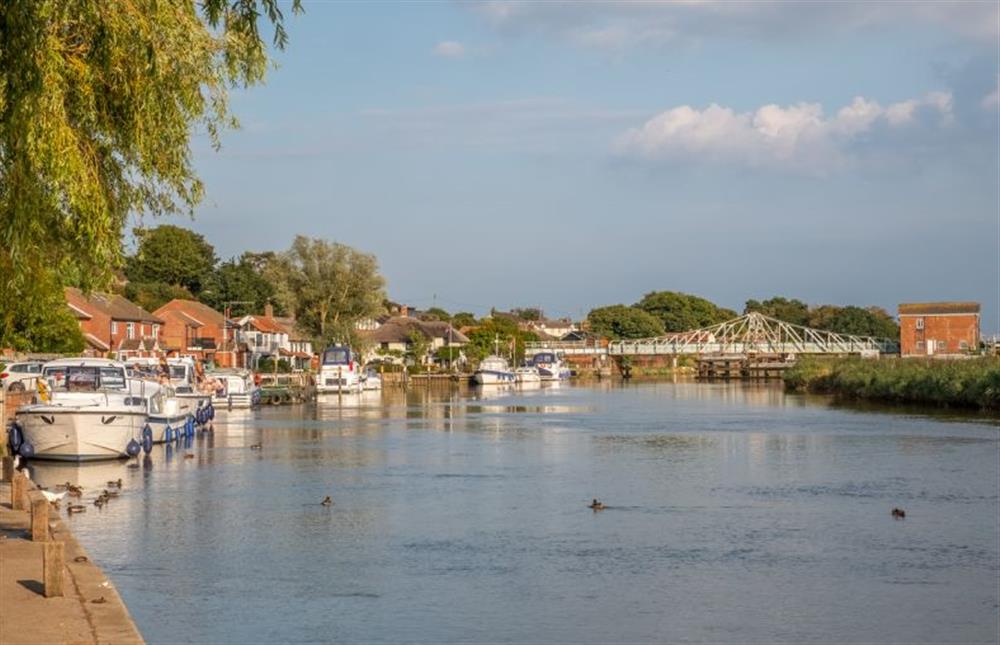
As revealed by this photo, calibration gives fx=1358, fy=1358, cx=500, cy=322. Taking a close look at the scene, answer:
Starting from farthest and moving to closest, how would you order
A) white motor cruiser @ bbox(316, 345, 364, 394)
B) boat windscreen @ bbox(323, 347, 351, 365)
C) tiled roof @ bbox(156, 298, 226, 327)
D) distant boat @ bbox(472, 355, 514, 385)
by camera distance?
distant boat @ bbox(472, 355, 514, 385) < tiled roof @ bbox(156, 298, 226, 327) < boat windscreen @ bbox(323, 347, 351, 365) < white motor cruiser @ bbox(316, 345, 364, 394)

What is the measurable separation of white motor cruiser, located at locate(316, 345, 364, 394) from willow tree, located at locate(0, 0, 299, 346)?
8553 centimetres

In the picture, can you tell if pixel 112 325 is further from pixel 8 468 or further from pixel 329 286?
pixel 8 468

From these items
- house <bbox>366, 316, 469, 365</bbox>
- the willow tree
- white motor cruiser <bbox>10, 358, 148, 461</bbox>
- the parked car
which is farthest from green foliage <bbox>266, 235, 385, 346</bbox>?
the willow tree

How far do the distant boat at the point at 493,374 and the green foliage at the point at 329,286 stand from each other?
2164 centimetres

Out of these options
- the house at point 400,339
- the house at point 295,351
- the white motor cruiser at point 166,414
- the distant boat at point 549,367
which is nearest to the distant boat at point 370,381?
the house at point 295,351

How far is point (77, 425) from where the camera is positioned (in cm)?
4234

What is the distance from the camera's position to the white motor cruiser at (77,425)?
42.1 meters

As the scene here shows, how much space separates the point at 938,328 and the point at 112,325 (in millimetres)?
103206

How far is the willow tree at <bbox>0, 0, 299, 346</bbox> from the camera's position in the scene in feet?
49.9

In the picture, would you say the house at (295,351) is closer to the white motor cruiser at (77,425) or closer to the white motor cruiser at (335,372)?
the white motor cruiser at (335,372)

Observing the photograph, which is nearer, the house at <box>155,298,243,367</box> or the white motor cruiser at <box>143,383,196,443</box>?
the white motor cruiser at <box>143,383,196,443</box>

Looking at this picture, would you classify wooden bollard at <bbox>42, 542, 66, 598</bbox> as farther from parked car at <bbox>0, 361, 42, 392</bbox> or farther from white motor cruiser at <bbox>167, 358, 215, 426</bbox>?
white motor cruiser at <bbox>167, 358, 215, 426</bbox>

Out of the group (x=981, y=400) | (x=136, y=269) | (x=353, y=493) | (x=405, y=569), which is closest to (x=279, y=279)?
(x=136, y=269)

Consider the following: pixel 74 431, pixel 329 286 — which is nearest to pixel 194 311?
pixel 329 286
